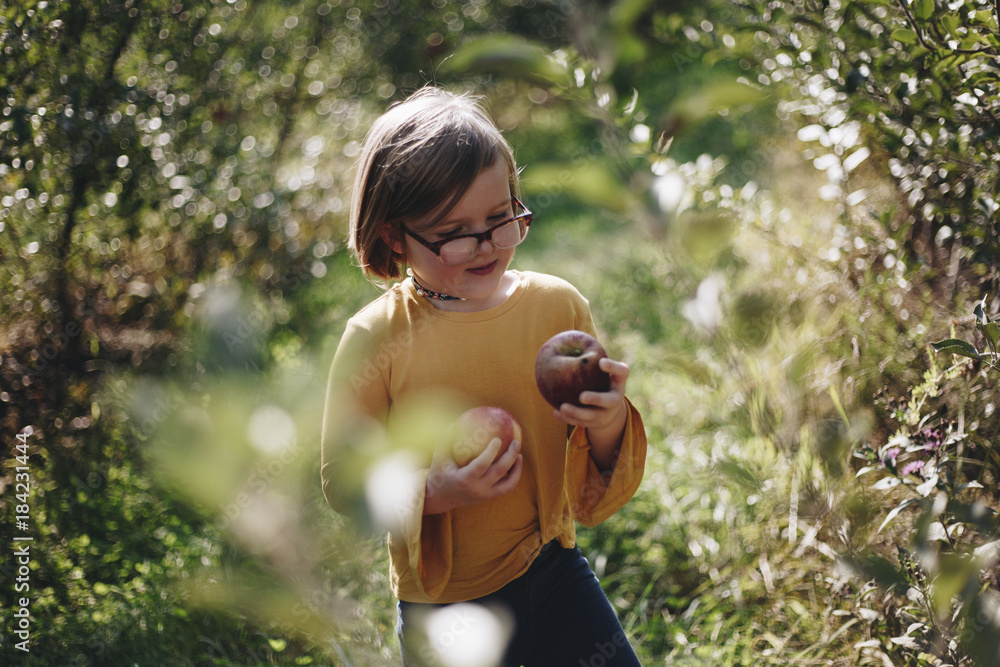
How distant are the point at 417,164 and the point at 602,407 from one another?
1.61 ft

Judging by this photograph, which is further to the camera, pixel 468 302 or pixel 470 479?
pixel 468 302

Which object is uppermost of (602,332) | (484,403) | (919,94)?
(919,94)

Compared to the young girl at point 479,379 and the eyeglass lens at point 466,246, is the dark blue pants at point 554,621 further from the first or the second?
the eyeglass lens at point 466,246

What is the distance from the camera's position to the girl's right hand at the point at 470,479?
1049mm

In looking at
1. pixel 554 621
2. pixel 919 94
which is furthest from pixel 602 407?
pixel 919 94

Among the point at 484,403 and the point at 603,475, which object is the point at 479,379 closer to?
the point at 484,403

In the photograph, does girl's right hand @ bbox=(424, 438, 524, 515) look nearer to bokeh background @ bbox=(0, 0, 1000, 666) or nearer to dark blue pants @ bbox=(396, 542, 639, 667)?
bokeh background @ bbox=(0, 0, 1000, 666)

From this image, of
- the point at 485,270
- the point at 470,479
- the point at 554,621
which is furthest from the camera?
the point at 554,621

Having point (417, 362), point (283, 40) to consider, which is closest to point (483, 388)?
point (417, 362)

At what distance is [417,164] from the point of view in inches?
44.7

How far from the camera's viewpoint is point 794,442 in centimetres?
215

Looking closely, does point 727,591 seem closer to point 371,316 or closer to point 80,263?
point 371,316

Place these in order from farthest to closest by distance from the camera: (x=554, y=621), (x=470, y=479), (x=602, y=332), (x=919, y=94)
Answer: (x=602, y=332) < (x=919, y=94) < (x=554, y=621) < (x=470, y=479)

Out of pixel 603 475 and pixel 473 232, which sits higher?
pixel 473 232
